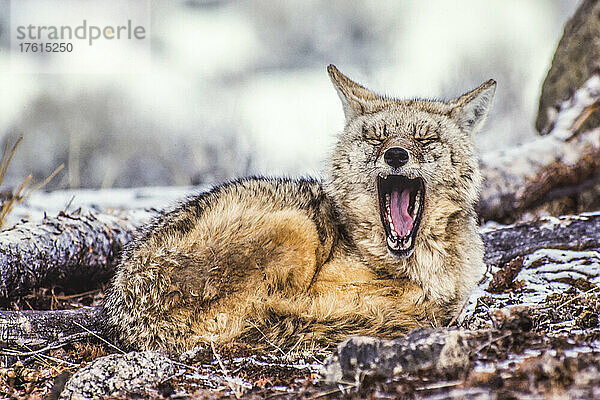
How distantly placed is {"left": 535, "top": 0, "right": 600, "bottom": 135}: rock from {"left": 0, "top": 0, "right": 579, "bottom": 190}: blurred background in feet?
15.6

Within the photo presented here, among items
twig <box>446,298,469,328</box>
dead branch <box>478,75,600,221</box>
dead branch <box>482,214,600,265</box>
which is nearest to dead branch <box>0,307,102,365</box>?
twig <box>446,298,469,328</box>

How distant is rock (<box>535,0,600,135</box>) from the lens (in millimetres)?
8828

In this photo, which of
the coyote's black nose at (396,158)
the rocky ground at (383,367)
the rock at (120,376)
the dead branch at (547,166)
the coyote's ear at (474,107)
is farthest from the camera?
the dead branch at (547,166)

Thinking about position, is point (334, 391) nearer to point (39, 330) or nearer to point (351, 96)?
point (39, 330)

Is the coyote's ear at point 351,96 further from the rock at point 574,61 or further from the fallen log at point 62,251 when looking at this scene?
the rock at point 574,61

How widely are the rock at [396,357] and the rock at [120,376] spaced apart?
1088mm

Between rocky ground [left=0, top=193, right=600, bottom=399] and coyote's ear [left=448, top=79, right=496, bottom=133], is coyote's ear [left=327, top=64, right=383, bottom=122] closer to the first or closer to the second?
coyote's ear [left=448, top=79, right=496, bottom=133]

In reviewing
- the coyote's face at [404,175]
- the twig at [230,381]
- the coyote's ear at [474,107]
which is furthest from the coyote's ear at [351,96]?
the twig at [230,381]

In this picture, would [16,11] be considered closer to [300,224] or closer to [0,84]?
[0,84]

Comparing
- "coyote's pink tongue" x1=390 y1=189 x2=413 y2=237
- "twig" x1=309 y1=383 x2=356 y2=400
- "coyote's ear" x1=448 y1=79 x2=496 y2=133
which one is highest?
"coyote's ear" x1=448 y1=79 x2=496 y2=133

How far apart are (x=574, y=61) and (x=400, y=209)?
21.4ft

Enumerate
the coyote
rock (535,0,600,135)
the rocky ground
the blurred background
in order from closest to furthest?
1. the rocky ground
2. the coyote
3. rock (535,0,600,135)
4. the blurred background

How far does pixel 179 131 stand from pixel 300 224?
13.6 metres

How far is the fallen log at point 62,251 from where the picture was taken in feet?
16.0
